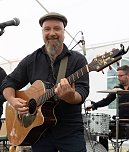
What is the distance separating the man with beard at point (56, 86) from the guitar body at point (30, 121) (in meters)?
0.04

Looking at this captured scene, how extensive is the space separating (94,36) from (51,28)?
458cm

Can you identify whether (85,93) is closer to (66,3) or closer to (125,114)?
(125,114)

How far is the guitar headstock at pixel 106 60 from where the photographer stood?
211 centimetres

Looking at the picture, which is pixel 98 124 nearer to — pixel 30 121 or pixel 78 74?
pixel 30 121

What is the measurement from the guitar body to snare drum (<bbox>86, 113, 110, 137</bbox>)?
9.56ft

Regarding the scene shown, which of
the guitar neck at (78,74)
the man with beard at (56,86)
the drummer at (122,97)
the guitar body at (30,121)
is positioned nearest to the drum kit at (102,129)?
the drummer at (122,97)

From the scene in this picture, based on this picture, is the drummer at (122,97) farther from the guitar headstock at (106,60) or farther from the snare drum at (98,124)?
the guitar headstock at (106,60)

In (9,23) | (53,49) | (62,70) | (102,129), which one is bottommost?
(102,129)

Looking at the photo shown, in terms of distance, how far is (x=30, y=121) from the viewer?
2.54 meters

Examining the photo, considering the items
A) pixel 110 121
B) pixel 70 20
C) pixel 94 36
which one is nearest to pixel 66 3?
pixel 70 20

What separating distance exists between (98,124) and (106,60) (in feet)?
12.1

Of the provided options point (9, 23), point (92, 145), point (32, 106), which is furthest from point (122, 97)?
point (9, 23)

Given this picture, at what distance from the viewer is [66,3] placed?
620 centimetres

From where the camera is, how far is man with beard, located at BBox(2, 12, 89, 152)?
2.18 metres
